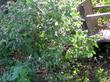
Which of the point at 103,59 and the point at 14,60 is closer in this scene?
the point at 14,60

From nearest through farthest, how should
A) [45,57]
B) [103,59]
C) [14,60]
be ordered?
[45,57]
[14,60]
[103,59]

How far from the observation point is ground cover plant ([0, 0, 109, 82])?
13.3ft

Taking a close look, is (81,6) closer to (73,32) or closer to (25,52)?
(73,32)

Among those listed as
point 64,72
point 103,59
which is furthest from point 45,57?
point 103,59

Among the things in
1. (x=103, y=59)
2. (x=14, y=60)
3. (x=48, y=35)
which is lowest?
(x=103, y=59)

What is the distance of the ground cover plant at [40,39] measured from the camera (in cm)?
406

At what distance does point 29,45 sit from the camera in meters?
4.19

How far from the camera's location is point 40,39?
4.25 meters

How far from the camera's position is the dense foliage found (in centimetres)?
406

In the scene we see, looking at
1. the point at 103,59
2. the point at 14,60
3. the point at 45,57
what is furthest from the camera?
the point at 103,59

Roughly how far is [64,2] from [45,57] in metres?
0.82

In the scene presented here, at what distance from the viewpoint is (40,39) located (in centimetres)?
425

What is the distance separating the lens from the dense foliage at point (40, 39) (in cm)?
406

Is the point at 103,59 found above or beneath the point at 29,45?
beneath
